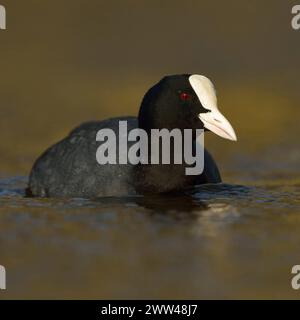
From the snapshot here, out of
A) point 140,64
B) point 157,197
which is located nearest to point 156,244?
point 157,197

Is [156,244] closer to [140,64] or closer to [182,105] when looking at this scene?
[182,105]

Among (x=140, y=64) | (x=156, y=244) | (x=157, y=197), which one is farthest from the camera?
(x=140, y=64)

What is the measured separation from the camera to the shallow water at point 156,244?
603 centimetres

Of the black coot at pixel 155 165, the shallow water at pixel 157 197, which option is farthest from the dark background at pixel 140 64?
the black coot at pixel 155 165

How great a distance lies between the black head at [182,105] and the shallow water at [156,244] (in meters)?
0.55

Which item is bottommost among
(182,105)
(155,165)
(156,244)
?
(156,244)

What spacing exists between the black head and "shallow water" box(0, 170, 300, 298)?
55 cm

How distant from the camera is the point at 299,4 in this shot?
48.9 feet

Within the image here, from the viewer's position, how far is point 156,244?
698 cm

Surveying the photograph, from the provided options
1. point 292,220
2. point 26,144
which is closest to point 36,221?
point 292,220

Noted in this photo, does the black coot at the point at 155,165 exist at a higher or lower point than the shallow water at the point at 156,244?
higher

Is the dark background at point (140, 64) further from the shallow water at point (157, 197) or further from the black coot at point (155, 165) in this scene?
the black coot at point (155, 165)

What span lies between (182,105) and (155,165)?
500 millimetres

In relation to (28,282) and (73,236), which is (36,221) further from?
(28,282)
